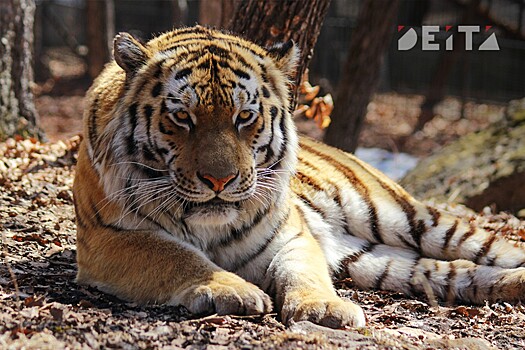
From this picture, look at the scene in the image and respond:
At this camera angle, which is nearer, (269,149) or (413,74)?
(269,149)

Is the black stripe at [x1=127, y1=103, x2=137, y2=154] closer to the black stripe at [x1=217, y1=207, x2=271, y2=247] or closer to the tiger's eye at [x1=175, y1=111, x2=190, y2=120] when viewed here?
the tiger's eye at [x1=175, y1=111, x2=190, y2=120]

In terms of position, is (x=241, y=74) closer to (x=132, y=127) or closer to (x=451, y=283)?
(x=132, y=127)

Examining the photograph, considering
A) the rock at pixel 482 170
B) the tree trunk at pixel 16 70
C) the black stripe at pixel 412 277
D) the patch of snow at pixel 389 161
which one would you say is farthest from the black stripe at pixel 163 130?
Answer: the patch of snow at pixel 389 161

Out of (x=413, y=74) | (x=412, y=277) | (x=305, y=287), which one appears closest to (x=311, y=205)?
(x=412, y=277)

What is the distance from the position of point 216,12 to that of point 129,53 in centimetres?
Answer: 316

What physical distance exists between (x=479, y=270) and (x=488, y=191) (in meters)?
2.65

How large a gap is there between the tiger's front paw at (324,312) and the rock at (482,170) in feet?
12.7

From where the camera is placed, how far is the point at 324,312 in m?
3.12

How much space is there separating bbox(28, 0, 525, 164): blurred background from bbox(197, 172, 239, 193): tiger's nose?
29.9ft

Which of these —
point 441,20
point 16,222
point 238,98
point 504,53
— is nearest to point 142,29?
point 441,20

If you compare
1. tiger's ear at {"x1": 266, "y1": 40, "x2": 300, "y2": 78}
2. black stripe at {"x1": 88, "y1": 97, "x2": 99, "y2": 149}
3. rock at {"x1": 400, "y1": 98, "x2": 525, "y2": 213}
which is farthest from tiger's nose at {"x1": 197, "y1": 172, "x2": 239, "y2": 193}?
rock at {"x1": 400, "y1": 98, "x2": 525, "y2": 213}

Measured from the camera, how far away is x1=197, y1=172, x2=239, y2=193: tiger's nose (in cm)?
327

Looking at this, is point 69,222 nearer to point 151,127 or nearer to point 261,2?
point 151,127

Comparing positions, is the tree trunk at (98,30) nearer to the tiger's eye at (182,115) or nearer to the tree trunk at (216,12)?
the tree trunk at (216,12)
